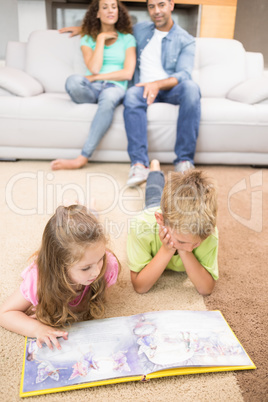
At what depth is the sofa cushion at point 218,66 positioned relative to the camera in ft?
7.97

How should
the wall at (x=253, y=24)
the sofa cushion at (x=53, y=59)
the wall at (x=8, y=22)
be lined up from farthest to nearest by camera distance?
1. the wall at (x=253, y=24)
2. the wall at (x=8, y=22)
3. the sofa cushion at (x=53, y=59)

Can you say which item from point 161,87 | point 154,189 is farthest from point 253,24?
point 154,189

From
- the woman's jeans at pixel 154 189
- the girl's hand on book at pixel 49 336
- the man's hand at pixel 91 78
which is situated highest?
the man's hand at pixel 91 78

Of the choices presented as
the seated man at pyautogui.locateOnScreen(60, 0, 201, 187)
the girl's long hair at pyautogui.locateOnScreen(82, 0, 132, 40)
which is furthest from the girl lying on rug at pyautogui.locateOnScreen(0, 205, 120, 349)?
the girl's long hair at pyautogui.locateOnScreen(82, 0, 132, 40)

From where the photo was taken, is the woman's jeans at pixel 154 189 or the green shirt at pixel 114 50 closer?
the woman's jeans at pixel 154 189

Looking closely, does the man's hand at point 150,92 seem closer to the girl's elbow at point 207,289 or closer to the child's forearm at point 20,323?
the girl's elbow at point 207,289

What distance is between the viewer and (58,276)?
0.80m

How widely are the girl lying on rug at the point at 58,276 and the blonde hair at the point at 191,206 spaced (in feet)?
0.58

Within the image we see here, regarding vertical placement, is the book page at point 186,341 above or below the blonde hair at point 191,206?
below

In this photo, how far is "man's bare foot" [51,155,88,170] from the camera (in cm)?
198

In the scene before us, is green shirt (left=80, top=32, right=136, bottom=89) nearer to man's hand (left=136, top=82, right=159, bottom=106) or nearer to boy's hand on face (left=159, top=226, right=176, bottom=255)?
man's hand (left=136, top=82, right=159, bottom=106)

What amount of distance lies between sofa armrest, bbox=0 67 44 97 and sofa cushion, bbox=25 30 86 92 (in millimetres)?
184

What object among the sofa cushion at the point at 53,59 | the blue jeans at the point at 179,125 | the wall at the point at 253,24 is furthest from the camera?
the wall at the point at 253,24

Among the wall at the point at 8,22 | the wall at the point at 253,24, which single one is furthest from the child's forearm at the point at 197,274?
the wall at the point at 253,24
